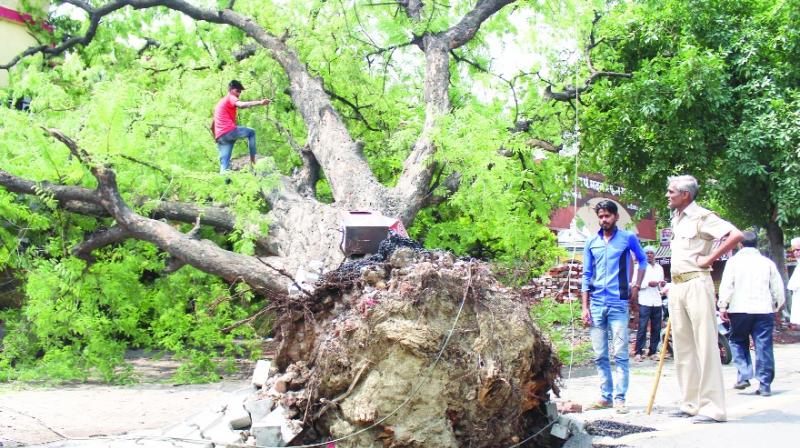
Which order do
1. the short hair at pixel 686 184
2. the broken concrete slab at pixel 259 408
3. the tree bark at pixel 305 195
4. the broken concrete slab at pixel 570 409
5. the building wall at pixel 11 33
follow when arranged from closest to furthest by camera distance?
the broken concrete slab at pixel 259 408
the short hair at pixel 686 184
the broken concrete slab at pixel 570 409
the tree bark at pixel 305 195
the building wall at pixel 11 33

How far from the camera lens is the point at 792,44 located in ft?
45.1

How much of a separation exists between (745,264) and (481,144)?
3.21 meters

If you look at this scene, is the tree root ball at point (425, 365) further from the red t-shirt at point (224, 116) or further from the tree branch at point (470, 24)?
the tree branch at point (470, 24)

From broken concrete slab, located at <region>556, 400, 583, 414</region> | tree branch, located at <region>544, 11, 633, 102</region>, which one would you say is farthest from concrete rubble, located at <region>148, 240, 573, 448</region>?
tree branch, located at <region>544, 11, 633, 102</region>

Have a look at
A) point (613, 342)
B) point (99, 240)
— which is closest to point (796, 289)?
point (613, 342)

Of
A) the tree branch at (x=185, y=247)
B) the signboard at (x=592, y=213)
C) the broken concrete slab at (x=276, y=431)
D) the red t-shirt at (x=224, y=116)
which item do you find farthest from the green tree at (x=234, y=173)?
the broken concrete slab at (x=276, y=431)

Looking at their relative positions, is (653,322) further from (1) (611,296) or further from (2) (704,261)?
(2) (704,261)

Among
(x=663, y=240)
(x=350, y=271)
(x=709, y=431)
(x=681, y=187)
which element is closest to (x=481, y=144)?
(x=681, y=187)

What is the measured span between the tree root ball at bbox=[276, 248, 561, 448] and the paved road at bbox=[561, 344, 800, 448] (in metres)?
0.80

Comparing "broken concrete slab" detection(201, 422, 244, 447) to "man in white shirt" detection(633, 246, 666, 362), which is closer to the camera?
"broken concrete slab" detection(201, 422, 244, 447)

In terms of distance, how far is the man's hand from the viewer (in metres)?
5.74

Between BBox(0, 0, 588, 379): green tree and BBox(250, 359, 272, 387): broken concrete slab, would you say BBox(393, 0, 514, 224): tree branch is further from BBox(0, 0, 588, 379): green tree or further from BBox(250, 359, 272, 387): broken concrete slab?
BBox(250, 359, 272, 387): broken concrete slab

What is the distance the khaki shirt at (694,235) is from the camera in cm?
580

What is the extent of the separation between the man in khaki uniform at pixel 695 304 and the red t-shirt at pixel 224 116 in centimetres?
590
